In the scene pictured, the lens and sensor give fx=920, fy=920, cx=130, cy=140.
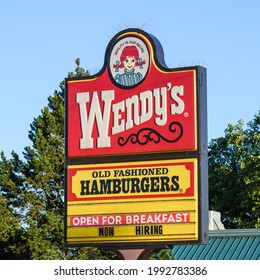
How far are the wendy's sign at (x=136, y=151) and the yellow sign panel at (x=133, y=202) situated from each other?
0.07 feet

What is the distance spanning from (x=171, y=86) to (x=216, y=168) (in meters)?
49.2

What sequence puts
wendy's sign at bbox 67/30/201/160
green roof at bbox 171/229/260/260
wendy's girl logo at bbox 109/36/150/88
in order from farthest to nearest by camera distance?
1. green roof at bbox 171/229/260/260
2. wendy's girl logo at bbox 109/36/150/88
3. wendy's sign at bbox 67/30/201/160

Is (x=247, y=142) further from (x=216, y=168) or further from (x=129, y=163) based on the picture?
(x=129, y=163)

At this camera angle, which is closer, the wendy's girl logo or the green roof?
the wendy's girl logo

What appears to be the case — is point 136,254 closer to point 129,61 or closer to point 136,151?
point 136,151

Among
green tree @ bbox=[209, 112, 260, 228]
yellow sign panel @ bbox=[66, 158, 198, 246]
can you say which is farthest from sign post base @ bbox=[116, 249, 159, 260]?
green tree @ bbox=[209, 112, 260, 228]

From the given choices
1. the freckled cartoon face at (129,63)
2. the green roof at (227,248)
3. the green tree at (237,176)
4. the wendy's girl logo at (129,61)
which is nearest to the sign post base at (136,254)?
the wendy's girl logo at (129,61)

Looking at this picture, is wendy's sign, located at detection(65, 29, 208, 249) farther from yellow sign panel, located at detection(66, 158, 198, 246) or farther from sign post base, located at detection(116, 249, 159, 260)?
sign post base, located at detection(116, 249, 159, 260)

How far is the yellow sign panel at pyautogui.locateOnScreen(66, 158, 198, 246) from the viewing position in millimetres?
20250

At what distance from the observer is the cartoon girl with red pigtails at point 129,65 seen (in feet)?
69.2

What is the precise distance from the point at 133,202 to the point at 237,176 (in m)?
Result: 47.9

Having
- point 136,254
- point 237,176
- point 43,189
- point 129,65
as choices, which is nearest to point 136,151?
point 129,65

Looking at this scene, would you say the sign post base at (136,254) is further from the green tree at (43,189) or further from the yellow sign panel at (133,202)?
the green tree at (43,189)

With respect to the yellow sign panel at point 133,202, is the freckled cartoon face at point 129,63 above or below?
above
